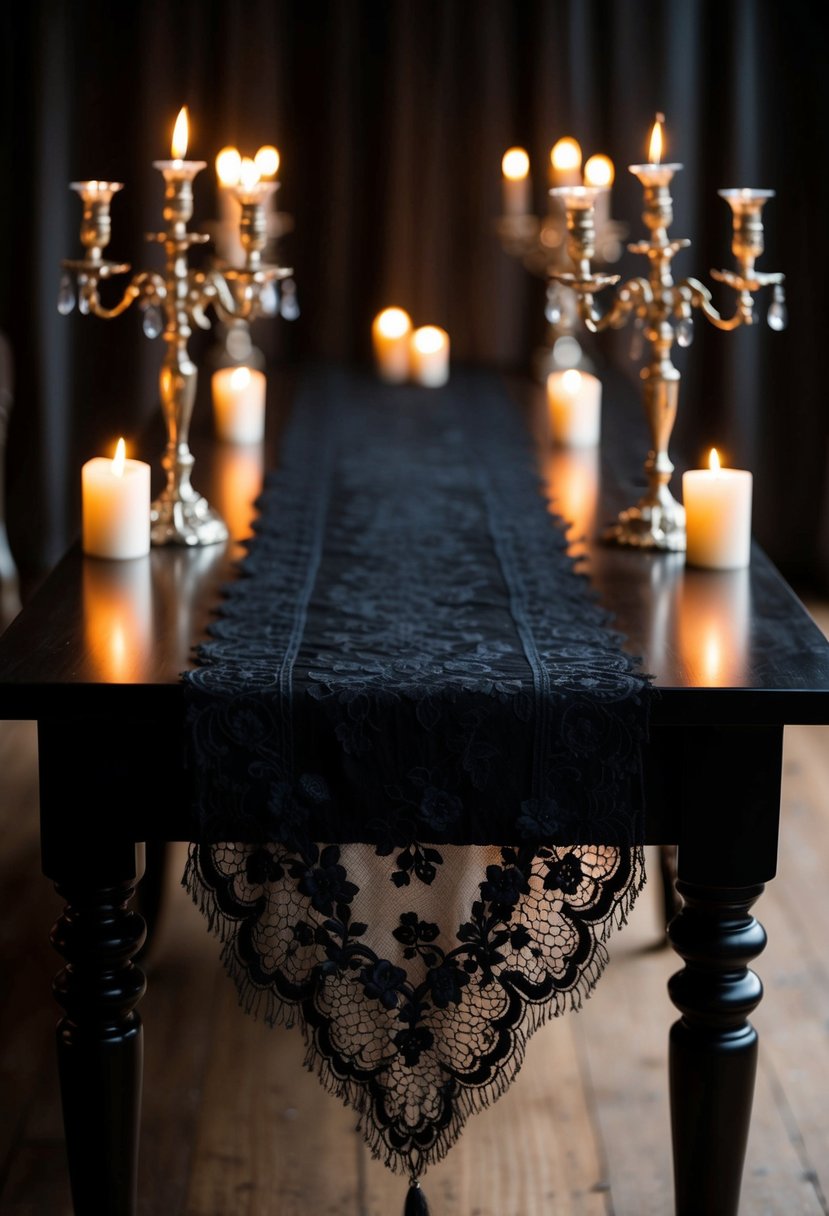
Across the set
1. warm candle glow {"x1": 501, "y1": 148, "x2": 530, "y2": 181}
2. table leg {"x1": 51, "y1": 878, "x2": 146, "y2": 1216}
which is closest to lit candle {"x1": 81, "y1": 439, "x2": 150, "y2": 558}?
table leg {"x1": 51, "y1": 878, "x2": 146, "y2": 1216}

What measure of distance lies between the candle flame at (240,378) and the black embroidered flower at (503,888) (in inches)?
48.3

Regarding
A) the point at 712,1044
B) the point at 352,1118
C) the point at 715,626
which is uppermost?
the point at 715,626

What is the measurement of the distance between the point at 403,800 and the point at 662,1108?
833 millimetres

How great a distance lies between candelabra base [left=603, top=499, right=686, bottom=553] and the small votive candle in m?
0.57

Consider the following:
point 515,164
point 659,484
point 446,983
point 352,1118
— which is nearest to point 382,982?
point 446,983

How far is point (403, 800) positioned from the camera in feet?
4.39

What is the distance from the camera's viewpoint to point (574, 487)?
7.21ft

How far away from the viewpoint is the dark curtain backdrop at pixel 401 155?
158 inches

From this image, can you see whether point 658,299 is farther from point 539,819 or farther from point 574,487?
point 539,819

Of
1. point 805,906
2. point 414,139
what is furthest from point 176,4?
point 805,906

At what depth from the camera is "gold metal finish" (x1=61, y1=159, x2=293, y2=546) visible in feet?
5.68

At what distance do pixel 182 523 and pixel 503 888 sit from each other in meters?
0.69

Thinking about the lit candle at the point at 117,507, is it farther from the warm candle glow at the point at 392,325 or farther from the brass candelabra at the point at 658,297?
the warm candle glow at the point at 392,325

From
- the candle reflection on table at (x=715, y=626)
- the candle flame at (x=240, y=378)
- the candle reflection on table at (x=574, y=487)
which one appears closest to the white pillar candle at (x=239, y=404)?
the candle flame at (x=240, y=378)
